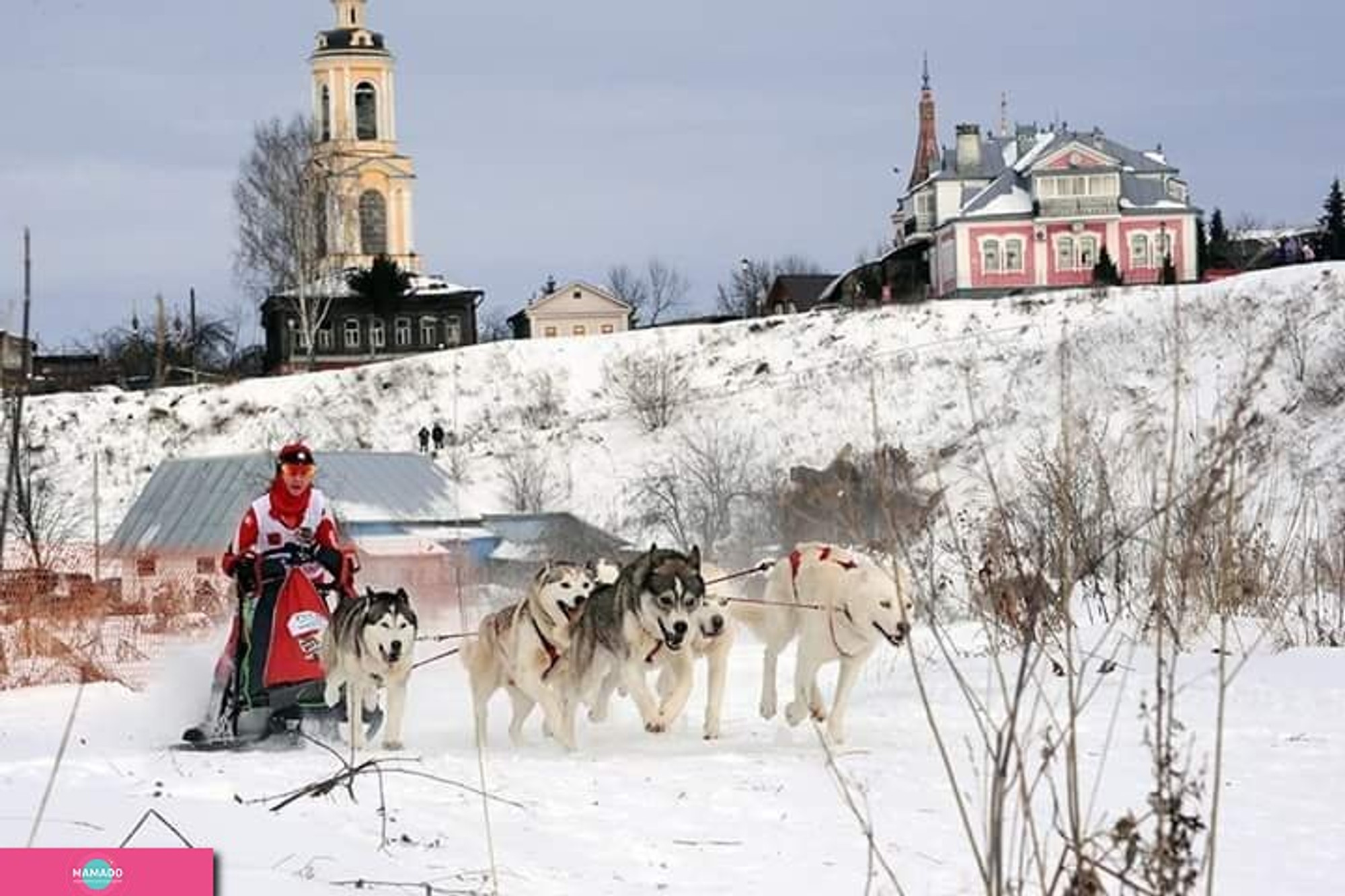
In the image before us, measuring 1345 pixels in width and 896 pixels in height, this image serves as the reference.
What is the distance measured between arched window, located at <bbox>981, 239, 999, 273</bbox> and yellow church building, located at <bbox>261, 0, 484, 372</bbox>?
1535 cm

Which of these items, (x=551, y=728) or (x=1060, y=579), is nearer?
(x=1060, y=579)

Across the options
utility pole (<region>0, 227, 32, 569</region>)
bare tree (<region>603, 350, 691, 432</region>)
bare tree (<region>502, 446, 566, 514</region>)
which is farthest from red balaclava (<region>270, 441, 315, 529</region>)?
bare tree (<region>603, 350, 691, 432</region>)

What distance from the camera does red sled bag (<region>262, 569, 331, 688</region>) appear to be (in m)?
8.98

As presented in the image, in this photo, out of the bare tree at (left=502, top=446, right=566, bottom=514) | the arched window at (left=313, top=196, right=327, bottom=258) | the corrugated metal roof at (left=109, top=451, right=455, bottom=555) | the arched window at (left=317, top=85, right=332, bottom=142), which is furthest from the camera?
the arched window at (left=317, top=85, right=332, bottom=142)

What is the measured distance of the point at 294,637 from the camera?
903 cm

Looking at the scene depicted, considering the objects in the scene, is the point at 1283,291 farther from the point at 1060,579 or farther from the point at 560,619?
the point at 1060,579

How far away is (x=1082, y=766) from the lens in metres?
7.64

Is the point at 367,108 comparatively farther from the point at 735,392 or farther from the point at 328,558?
the point at 328,558

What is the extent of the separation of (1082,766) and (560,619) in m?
2.50

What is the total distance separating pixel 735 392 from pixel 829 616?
36.5 metres

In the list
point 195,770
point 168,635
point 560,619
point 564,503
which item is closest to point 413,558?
point 168,635

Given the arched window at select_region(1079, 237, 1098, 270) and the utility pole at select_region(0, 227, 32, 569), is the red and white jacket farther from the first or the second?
the arched window at select_region(1079, 237, 1098, 270)

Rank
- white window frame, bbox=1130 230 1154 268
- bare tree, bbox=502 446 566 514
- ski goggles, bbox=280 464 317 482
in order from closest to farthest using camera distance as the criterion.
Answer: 1. ski goggles, bbox=280 464 317 482
2. bare tree, bbox=502 446 566 514
3. white window frame, bbox=1130 230 1154 268

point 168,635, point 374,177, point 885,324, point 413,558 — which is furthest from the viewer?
point 374,177
